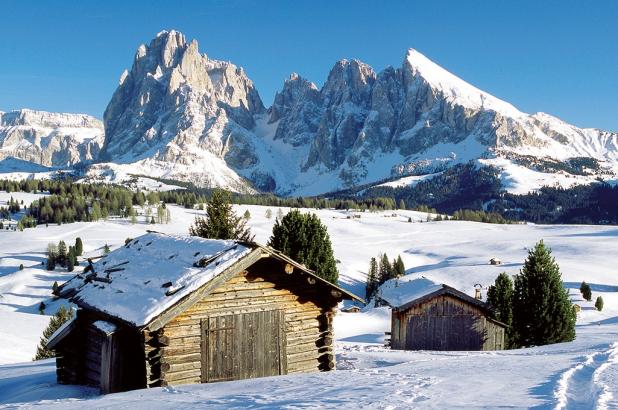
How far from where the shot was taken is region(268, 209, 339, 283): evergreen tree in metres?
42.3

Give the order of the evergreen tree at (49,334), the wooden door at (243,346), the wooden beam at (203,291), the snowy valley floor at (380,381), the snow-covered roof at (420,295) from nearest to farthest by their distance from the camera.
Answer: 1. the snowy valley floor at (380,381)
2. the wooden beam at (203,291)
3. the wooden door at (243,346)
4. the evergreen tree at (49,334)
5. the snow-covered roof at (420,295)

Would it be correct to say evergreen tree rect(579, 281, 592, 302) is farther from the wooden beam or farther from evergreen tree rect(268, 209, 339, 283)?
the wooden beam

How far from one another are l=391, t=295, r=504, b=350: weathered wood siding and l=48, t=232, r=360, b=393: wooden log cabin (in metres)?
18.5

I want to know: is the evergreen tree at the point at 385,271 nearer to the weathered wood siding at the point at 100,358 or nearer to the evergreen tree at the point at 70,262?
the evergreen tree at the point at 70,262

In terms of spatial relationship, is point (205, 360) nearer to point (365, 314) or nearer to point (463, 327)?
point (463, 327)

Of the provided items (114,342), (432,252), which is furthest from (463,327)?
(432,252)

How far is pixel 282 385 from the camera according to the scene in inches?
567

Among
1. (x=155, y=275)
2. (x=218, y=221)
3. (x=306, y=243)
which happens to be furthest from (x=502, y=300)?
(x=155, y=275)

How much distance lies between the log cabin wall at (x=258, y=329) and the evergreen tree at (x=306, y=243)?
20793 mm

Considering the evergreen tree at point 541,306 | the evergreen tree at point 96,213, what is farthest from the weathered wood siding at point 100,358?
the evergreen tree at point 96,213

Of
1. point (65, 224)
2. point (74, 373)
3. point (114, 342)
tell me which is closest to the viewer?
point (114, 342)

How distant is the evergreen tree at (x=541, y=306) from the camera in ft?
124

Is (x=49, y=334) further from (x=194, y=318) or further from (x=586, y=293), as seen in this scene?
(x=586, y=293)

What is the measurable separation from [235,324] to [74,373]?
649 cm
